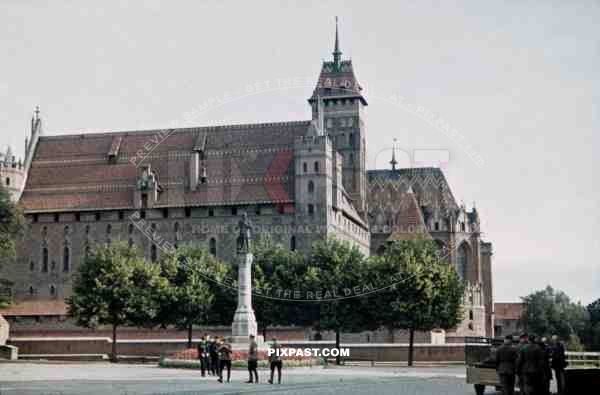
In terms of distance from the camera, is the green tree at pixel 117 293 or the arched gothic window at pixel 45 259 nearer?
the green tree at pixel 117 293

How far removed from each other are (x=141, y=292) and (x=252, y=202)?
22.0m

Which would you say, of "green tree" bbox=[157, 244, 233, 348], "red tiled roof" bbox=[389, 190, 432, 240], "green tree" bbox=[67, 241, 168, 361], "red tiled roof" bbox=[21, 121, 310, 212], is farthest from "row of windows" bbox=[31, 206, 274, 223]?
"red tiled roof" bbox=[389, 190, 432, 240]

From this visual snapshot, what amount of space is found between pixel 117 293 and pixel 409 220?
4859 centimetres

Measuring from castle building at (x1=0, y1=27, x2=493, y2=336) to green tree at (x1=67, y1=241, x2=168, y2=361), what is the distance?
19468mm

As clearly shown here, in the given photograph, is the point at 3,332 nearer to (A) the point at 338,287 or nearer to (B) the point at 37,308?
(A) the point at 338,287

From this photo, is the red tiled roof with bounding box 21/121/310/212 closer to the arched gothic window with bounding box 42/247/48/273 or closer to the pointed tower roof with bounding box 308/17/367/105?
the arched gothic window with bounding box 42/247/48/273

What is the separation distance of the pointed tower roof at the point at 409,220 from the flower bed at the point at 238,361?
59.4 meters

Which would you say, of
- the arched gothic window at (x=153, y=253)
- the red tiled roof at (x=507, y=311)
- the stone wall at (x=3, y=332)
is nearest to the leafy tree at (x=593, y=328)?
the arched gothic window at (x=153, y=253)

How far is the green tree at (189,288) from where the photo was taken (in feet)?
238

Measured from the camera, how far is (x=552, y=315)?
112 meters

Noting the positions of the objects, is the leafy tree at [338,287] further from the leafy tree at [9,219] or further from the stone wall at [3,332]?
the leafy tree at [9,219]

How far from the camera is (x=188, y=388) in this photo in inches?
1230

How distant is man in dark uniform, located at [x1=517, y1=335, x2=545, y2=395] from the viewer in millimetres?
23359

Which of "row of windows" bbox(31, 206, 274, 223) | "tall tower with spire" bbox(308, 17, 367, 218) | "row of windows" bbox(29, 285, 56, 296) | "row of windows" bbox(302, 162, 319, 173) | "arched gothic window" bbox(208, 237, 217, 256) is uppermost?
"tall tower with spire" bbox(308, 17, 367, 218)
